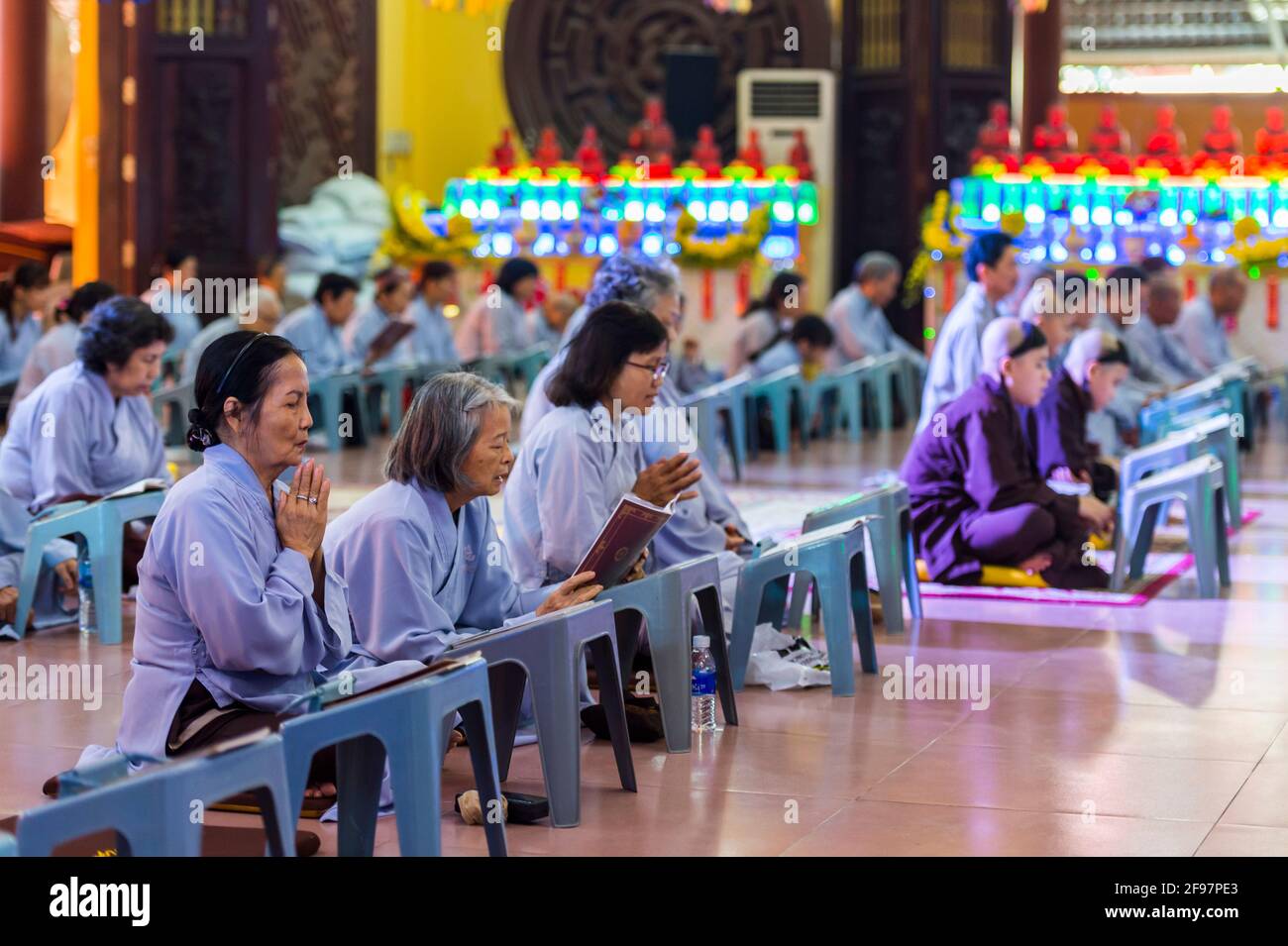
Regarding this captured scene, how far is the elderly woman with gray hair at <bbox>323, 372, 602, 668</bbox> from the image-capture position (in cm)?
417

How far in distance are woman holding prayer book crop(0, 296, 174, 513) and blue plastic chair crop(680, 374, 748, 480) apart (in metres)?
2.88

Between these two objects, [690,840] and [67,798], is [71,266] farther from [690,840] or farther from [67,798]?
[67,798]

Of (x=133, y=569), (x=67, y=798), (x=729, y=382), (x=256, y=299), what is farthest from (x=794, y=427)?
(x=67, y=798)

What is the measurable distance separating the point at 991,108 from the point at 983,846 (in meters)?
12.2

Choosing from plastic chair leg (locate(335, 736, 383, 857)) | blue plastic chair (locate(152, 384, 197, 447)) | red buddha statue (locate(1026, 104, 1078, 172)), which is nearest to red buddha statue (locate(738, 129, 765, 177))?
red buddha statue (locate(1026, 104, 1078, 172))

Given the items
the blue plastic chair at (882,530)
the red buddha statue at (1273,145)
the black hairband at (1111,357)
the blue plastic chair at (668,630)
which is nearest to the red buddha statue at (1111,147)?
the red buddha statue at (1273,145)

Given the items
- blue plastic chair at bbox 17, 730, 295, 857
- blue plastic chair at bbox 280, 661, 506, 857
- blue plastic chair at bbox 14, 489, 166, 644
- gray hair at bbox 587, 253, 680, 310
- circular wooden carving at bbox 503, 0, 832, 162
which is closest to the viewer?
blue plastic chair at bbox 17, 730, 295, 857

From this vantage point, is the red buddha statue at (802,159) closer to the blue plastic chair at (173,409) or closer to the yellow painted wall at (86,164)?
the yellow painted wall at (86,164)

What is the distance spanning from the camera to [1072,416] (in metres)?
7.79

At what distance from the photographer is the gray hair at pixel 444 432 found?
13.8 ft

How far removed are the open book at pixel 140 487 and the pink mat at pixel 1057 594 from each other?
2.59 m

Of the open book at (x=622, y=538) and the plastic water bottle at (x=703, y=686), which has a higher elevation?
the open book at (x=622, y=538)

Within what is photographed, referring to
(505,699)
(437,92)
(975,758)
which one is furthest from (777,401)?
(505,699)

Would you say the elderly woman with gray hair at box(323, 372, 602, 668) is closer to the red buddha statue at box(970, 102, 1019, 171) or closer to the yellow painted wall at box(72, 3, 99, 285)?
the yellow painted wall at box(72, 3, 99, 285)
